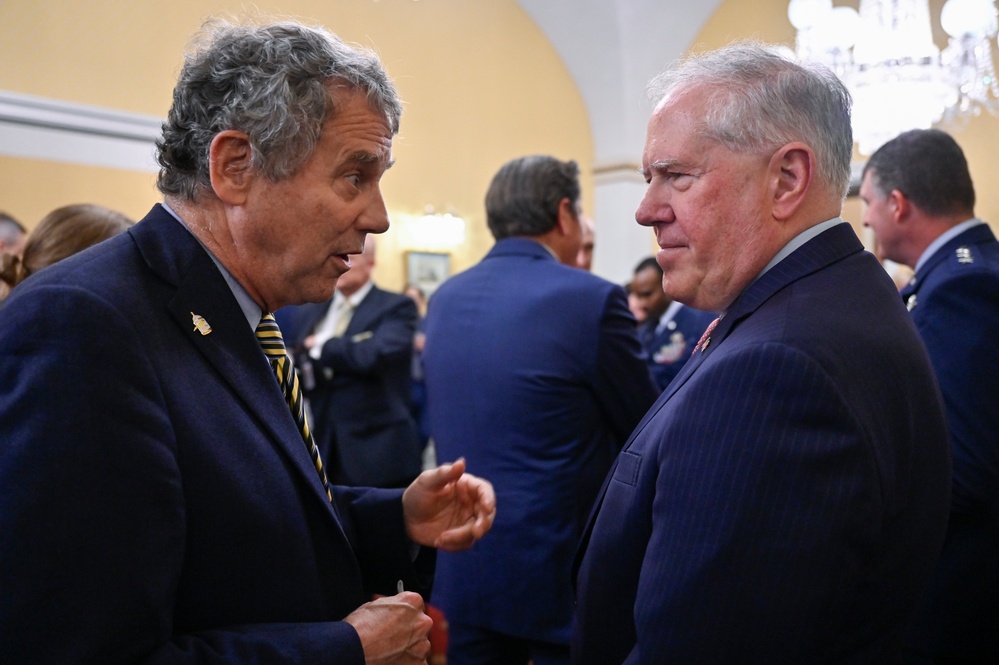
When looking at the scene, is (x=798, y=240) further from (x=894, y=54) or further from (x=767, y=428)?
(x=894, y=54)

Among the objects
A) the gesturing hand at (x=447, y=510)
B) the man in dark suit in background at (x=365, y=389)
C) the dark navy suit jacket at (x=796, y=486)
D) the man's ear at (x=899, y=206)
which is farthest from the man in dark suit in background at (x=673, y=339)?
the dark navy suit jacket at (x=796, y=486)

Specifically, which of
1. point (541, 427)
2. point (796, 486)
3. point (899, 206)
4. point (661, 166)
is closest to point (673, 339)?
point (899, 206)

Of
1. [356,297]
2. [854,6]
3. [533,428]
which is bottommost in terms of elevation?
[356,297]

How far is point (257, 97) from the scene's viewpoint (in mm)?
1282

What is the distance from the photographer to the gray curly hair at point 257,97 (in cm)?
129

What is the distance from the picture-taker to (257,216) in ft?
4.33

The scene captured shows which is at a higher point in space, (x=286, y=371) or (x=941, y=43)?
(x=941, y=43)

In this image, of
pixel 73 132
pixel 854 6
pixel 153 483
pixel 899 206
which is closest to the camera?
pixel 153 483

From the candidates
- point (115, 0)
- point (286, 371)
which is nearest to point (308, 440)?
point (286, 371)

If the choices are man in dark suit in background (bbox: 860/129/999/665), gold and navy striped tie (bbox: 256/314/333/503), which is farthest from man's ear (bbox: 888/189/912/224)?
gold and navy striped tie (bbox: 256/314/333/503)

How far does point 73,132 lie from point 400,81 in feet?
8.69

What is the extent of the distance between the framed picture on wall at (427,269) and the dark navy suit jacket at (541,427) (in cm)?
526

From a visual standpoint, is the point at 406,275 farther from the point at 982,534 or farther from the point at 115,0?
the point at 982,534

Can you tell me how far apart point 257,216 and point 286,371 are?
267 mm
